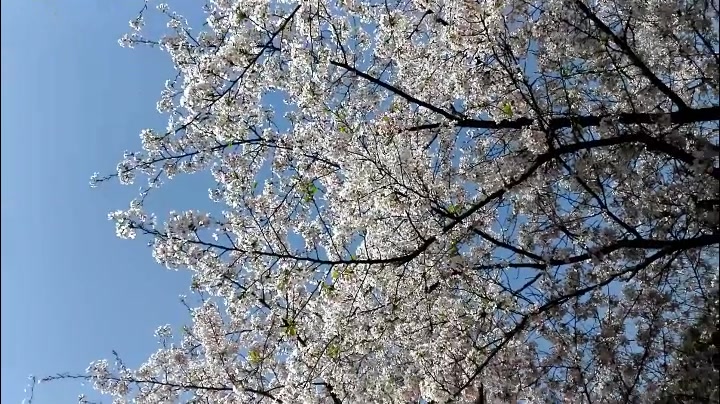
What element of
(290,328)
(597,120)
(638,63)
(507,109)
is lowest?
(290,328)

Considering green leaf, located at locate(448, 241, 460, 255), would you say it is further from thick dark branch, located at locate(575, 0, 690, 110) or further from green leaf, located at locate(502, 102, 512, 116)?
thick dark branch, located at locate(575, 0, 690, 110)

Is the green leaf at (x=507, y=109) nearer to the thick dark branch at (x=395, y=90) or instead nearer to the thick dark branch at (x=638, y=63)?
the thick dark branch at (x=395, y=90)

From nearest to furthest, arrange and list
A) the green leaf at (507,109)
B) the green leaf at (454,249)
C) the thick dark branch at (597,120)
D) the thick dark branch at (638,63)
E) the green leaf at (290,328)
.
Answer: the thick dark branch at (597,120) < the thick dark branch at (638,63) < the green leaf at (507,109) < the green leaf at (454,249) < the green leaf at (290,328)

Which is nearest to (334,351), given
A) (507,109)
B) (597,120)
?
(507,109)

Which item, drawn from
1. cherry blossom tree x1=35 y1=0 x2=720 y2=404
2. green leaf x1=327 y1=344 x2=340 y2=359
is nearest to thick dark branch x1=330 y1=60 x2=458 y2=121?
cherry blossom tree x1=35 y1=0 x2=720 y2=404

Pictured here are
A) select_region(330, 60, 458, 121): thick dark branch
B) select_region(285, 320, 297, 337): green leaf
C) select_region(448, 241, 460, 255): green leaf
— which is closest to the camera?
select_region(448, 241, 460, 255): green leaf

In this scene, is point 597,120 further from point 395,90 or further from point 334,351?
point 334,351

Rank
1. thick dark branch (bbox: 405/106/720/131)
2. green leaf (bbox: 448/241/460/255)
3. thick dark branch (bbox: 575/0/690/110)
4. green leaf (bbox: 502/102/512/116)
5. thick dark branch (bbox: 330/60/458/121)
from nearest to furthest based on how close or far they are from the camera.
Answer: thick dark branch (bbox: 405/106/720/131) < thick dark branch (bbox: 575/0/690/110) < green leaf (bbox: 502/102/512/116) < green leaf (bbox: 448/241/460/255) < thick dark branch (bbox: 330/60/458/121)

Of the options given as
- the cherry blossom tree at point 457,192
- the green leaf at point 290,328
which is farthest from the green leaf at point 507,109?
the green leaf at point 290,328

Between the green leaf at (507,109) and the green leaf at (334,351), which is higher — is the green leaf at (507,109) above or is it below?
above

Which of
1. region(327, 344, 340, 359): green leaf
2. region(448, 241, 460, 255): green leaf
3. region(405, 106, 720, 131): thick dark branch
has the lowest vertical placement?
region(327, 344, 340, 359): green leaf

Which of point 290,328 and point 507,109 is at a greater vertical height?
point 507,109

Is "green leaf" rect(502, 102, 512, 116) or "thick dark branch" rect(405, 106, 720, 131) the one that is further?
"green leaf" rect(502, 102, 512, 116)

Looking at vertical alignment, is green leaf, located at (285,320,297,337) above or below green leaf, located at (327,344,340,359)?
above
